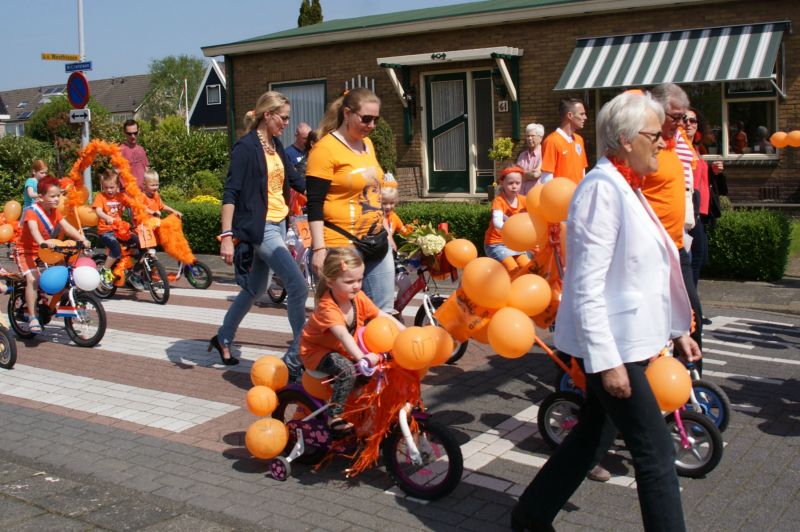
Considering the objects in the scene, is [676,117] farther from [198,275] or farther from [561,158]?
[198,275]

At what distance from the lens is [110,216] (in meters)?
11.8

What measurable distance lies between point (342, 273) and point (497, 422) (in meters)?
1.75

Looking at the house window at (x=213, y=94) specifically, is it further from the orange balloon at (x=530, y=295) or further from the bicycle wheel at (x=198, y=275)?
the orange balloon at (x=530, y=295)

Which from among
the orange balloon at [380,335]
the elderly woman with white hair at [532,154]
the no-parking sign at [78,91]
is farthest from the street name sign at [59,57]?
the orange balloon at [380,335]

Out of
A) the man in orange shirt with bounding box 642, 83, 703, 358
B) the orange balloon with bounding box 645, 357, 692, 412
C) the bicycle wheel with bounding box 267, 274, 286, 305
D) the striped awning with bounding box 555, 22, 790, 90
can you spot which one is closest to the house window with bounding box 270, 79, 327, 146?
the striped awning with bounding box 555, 22, 790, 90

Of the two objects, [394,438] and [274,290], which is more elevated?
[274,290]

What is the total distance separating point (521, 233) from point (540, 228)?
0.11 metres

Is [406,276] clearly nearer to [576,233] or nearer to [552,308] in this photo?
[552,308]

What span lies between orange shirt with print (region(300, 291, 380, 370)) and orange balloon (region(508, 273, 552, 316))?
32.3 inches

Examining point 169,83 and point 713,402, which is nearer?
point 713,402

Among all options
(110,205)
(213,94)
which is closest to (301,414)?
(110,205)

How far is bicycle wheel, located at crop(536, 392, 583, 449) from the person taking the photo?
200 inches

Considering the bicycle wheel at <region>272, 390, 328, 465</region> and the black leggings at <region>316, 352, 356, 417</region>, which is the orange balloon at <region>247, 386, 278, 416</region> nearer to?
the bicycle wheel at <region>272, 390, 328, 465</region>

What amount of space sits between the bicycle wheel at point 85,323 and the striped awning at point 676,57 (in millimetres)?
11158
